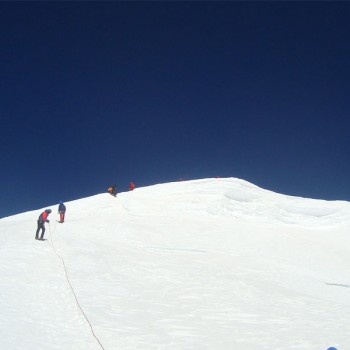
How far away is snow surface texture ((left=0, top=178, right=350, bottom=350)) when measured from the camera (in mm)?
8484

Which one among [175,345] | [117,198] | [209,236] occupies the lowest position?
[175,345]

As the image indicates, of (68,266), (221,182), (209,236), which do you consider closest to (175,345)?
(68,266)

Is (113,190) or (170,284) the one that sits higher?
(113,190)

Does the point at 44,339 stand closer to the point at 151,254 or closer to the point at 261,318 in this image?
the point at 261,318

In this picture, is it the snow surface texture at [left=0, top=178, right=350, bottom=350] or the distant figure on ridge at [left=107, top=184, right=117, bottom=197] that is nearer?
the snow surface texture at [left=0, top=178, right=350, bottom=350]

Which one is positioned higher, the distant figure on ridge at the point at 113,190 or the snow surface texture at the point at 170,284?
the distant figure on ridge at the point at 113,190

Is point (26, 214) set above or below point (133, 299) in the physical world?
above

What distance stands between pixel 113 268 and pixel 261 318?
577cm

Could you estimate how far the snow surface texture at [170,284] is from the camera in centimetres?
848

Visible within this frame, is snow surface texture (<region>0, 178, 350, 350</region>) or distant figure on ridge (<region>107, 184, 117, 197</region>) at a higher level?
distant figure on ridge (<region>107, 184, 117, 197</region>)

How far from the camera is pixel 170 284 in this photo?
1312cm

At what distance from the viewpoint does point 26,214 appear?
33312 mm

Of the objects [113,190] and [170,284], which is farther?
[113,190]

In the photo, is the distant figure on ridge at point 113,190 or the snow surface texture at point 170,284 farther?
the distant figure on ridge at point 113,190
